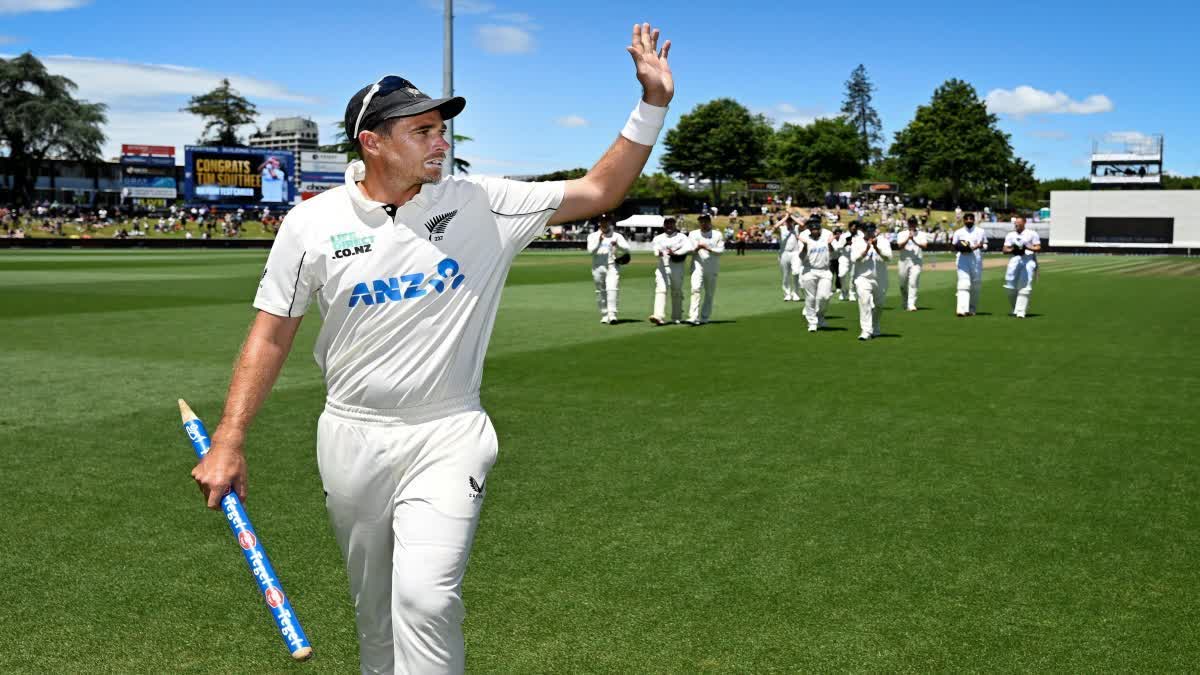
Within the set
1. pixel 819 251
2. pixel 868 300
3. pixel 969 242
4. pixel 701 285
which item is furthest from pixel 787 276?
pixel 868 300

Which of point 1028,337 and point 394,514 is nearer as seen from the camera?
point 394,514

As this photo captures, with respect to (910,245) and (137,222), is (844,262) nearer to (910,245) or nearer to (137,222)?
(910,245)

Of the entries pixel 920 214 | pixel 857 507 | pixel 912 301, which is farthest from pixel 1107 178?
pixel 857 507

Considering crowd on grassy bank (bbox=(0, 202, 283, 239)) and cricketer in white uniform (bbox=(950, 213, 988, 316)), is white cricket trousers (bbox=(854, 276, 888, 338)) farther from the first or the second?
crowd on grassy bank (bbox=(0, 202, 283, 239))

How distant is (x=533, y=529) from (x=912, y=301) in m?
19.9

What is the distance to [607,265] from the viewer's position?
2102cm

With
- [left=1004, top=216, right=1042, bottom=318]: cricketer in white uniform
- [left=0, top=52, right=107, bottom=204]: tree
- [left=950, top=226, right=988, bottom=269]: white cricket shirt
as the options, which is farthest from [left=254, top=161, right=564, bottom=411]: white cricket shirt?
[left=0, top=52, right=107, bottom=204]: tree

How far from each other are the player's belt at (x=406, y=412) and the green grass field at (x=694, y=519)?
5.48ft

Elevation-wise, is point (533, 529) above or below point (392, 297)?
below

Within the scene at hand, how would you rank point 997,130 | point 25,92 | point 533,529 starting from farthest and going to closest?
point 997,130, point 25,92, point 533,529

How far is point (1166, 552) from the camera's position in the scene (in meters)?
6.38

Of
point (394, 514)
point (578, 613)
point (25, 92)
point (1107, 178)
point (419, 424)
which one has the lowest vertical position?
point (578, 613)

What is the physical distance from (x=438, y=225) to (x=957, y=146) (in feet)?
434

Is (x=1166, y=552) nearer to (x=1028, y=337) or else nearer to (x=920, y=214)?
(x=1028, y=337)
